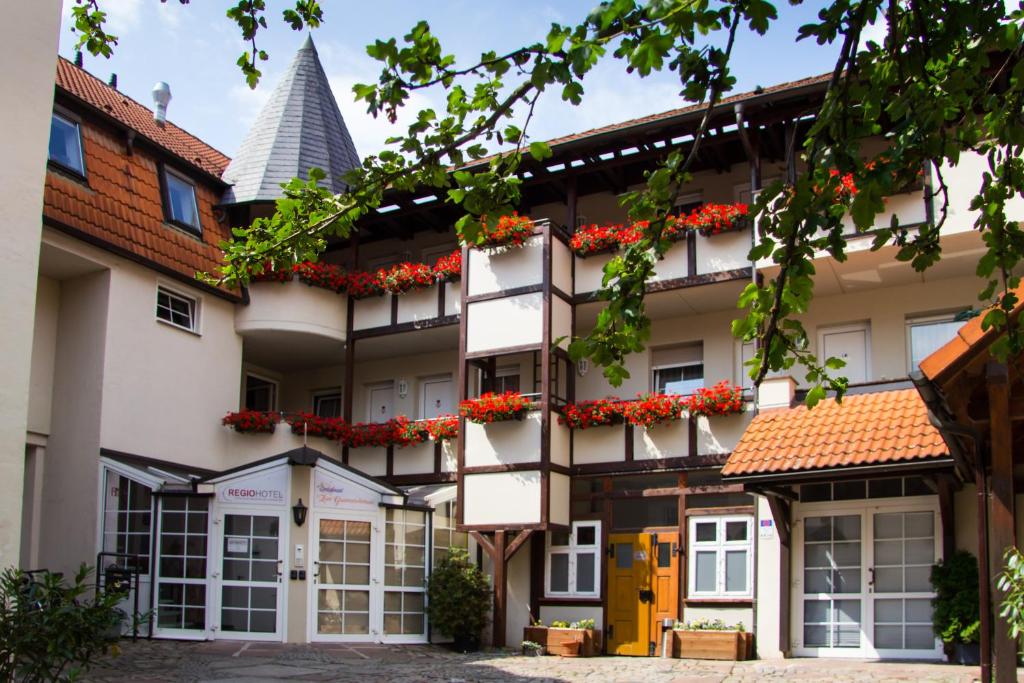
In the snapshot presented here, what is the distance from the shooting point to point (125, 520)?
1717 cm

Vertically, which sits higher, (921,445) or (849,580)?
(921,445)

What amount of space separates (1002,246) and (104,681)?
9.42 metres

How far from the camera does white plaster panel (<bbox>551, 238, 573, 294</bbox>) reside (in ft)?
61.3

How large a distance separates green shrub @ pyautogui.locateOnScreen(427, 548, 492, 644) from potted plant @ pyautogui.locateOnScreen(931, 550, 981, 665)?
6665 mm

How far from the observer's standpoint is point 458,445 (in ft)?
61.9

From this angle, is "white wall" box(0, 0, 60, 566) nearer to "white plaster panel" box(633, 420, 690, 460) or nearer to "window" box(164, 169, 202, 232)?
"window" box(164, 169, 202, 232)

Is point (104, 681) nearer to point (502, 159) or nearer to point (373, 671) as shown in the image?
point (373, 671)

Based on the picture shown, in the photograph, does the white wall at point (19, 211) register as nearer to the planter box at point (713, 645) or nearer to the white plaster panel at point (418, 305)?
the planter box at point (713, 645)

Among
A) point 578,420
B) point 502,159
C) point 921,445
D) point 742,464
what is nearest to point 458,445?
point 578,420

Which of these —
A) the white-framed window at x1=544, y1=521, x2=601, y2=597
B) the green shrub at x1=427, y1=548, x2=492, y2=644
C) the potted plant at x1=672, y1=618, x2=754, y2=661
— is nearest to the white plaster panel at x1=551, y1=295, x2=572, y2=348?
the white-framed window at x1=544, y1=521, x2=601, y2=597

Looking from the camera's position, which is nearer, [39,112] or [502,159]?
[502,159]

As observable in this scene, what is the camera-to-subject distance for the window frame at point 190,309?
18.7 metres

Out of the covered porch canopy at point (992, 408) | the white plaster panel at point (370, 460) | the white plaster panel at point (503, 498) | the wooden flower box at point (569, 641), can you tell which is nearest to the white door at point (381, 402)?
the white plaster panel at point (370, 460)

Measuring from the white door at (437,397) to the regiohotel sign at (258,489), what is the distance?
4.61 m
